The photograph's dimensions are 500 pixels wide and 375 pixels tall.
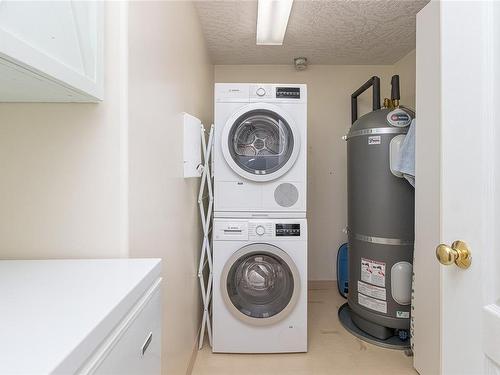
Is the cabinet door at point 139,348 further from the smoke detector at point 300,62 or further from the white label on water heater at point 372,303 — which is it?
the smoke detector at point 300,62

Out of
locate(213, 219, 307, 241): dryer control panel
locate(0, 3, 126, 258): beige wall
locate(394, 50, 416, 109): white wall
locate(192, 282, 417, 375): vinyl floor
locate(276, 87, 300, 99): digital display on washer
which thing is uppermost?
locate(394, 50, 416, 109): white wall

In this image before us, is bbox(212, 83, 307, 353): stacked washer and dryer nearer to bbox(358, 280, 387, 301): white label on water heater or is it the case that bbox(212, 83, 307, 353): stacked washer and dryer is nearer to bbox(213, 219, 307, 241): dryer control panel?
bbox(213, 219, 307, 241): dryer control panel

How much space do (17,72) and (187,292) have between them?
1447mm

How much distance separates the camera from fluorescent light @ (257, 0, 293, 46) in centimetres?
186

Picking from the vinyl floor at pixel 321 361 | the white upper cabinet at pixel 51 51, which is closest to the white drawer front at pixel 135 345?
the white upper cabinet at pixel 51 51

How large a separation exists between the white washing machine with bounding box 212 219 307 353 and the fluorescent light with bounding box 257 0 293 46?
1461mm

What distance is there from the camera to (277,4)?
186 centimetres

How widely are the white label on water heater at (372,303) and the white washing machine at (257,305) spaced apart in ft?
1.79

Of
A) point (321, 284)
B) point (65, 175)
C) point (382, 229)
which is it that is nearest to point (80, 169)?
point (65, 175)

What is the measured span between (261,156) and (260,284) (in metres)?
0.95

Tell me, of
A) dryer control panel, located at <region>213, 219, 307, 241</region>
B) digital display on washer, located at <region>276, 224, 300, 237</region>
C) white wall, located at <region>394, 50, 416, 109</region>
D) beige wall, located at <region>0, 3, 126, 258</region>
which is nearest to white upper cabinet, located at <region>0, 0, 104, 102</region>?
beige wall, located at <region>0, 3, 126, 258</region>

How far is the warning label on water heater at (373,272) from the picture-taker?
6.83 feet

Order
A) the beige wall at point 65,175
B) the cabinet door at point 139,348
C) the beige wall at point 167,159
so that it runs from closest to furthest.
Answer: the cabinet door at point 139,348
the beige wall at point 65,175
the beige wall at point 167,159

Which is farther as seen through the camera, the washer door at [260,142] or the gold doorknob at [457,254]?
the washer door at [260,142]
